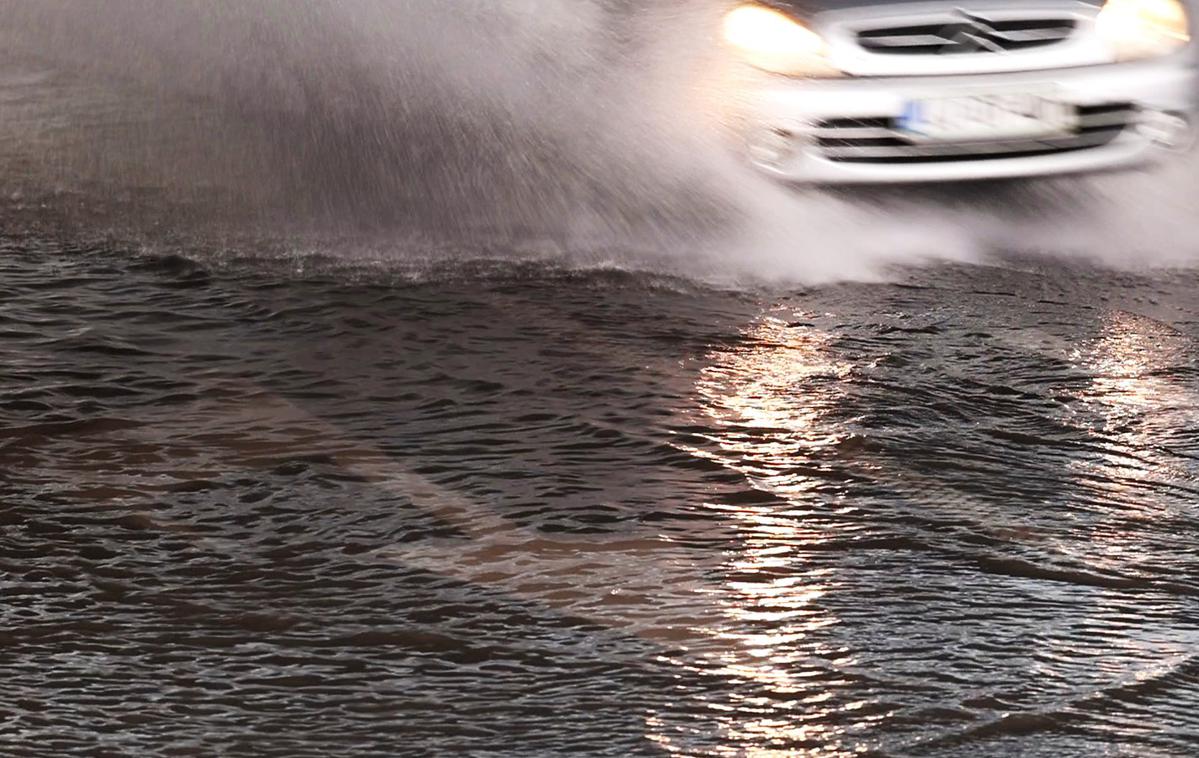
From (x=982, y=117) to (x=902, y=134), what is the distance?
27 cm

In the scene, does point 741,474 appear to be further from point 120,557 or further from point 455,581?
point 120,557

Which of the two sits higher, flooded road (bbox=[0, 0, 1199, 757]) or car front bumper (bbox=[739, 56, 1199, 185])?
car front bumper (bbox=[739, 56, 1199, 185])

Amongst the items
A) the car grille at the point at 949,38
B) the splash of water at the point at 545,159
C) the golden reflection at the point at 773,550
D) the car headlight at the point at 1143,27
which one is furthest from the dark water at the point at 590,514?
the car headlight at the point at 1143,27

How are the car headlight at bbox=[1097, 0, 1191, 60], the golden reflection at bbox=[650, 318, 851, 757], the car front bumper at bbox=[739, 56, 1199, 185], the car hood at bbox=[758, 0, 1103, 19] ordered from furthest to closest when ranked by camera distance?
the car headlight at bbox=[1097, 0, 1191, 60]
the car hood at bbox=[758, 0, 1103, 19]
the car front bumper at bbox=[739, 56, 1199, 185]
the golden reflection at bbox=[650, 318, 851, 757]

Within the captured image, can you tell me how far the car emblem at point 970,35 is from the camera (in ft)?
23.0

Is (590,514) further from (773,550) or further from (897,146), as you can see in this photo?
(897,146)

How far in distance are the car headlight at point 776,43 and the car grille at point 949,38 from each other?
16cm

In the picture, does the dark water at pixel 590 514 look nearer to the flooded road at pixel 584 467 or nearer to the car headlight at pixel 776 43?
the flooded road at pixel 584 467

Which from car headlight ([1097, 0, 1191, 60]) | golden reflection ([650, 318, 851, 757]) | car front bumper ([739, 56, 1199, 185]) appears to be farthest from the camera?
car headlight ([1097, 0, 1191, 60])

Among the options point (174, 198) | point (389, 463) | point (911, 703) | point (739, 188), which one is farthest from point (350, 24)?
point (911, 703)

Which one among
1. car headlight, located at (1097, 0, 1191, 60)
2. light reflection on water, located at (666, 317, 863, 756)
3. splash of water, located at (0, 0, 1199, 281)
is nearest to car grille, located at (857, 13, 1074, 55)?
car headlight, located at (1097, 0, 1191, 60)

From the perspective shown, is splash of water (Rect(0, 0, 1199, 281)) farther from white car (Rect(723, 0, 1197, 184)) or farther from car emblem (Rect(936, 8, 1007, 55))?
car emblem (Rect(936, 8, 1007, 55))

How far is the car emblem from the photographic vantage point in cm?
701

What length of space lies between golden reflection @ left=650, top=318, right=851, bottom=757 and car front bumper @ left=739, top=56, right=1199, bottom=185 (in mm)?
1120
